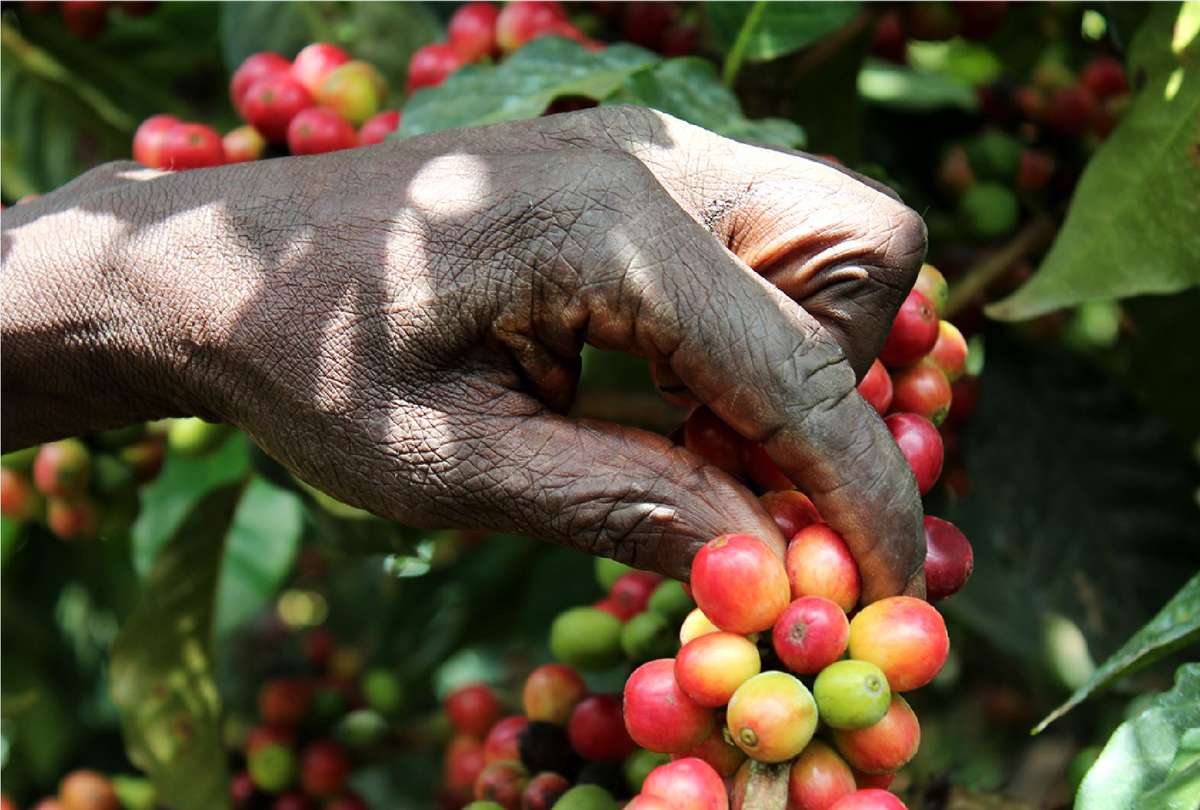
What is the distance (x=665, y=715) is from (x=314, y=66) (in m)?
1.39

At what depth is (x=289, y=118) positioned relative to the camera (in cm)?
221

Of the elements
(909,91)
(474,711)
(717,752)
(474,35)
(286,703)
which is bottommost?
(286,703)

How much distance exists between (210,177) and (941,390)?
0.98 meters

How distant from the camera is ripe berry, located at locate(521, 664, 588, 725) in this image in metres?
1.94

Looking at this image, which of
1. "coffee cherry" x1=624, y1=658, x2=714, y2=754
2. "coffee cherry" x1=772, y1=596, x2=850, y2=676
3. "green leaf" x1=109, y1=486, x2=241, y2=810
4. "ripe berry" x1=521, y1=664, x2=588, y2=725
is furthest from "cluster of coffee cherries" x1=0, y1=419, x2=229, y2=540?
"coffee cherry" x1=772, y1=596, x2=850, y2=676

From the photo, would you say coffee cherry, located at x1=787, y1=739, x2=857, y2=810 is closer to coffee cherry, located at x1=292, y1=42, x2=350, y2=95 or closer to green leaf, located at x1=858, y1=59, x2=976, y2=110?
coffee cherry, located at x1=292, y1=42, x2=350, y2=95

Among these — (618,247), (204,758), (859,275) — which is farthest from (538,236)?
(204,758)

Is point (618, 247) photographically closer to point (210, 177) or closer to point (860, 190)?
point (860, 190)

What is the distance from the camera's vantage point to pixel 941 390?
169 centimetres

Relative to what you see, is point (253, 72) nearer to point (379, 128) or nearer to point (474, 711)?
point (379, 128)

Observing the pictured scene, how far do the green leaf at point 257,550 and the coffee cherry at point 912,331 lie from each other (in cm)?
158

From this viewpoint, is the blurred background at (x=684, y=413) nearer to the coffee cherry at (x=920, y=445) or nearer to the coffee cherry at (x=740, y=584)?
the coffee cherry at (x=920, y=445)

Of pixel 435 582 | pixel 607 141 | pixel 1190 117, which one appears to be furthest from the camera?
pixel 435 582

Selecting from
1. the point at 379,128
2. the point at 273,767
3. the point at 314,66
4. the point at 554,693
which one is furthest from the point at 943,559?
the point at 273,767
